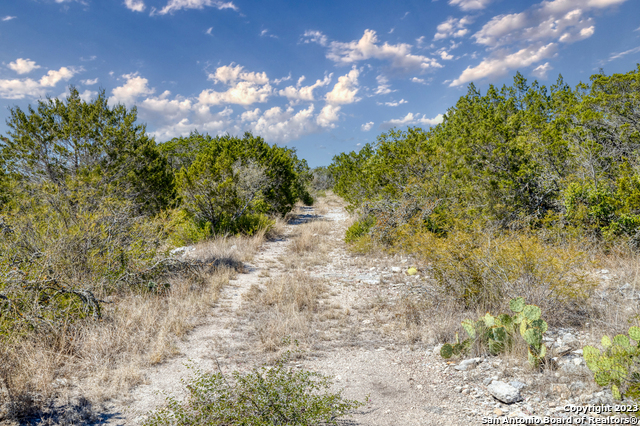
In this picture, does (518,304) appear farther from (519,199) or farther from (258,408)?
(519,199)

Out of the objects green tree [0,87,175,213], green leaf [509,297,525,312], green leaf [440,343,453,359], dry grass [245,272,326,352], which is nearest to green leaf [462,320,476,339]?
green leaf [440,343,453,359]

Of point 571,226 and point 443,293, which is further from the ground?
point 571,226

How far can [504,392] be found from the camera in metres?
2.93

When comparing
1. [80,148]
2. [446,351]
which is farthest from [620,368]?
[80,148]

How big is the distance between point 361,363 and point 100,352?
9.95 feet

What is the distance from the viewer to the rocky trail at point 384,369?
2.86 meters

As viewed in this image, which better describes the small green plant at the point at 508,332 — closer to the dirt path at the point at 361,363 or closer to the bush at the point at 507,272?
the dirt path at the point at 361,363

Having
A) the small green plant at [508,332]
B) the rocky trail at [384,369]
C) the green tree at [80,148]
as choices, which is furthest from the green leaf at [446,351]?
the green tree at [80,148]

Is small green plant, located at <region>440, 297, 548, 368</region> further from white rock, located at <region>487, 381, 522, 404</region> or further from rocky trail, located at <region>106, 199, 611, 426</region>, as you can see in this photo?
white rock, located at <region>487, 381, 522, 404</region>

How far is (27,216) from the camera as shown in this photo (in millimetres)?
5500

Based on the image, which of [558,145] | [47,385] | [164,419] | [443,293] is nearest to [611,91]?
[558,145]

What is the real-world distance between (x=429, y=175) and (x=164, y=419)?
911 cm

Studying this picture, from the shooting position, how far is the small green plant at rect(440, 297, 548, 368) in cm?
327

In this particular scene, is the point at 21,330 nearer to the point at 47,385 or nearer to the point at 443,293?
the point at 47,385
